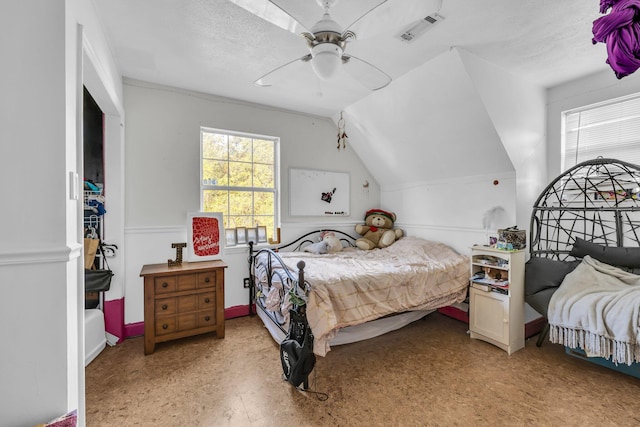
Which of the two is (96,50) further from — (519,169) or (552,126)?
(552,126)

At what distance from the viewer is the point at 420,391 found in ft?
6.50

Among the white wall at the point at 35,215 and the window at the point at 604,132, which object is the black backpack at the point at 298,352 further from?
the window at the point at 604,132

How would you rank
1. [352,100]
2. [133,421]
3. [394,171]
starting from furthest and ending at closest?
1. [394,171]
2. [352,100]
3. [133,421]

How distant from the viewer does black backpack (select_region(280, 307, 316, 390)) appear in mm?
1877

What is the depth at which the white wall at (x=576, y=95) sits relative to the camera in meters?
2.56

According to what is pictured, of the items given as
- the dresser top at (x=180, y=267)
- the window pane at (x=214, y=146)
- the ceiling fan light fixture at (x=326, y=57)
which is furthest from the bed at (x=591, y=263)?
the window pane at (x=214, y=146)

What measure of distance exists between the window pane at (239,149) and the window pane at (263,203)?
1.56 ft

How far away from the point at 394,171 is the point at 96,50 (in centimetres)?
340

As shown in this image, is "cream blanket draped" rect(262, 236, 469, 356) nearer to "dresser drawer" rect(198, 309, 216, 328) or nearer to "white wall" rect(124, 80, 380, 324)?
"dresser drawer" rect(198, 309, 216, 328)

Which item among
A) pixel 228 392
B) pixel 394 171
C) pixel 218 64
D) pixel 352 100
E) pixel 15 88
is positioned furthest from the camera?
pixel 394 171

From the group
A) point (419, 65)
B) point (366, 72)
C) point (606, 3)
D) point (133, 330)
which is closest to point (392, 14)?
point (366, 72)

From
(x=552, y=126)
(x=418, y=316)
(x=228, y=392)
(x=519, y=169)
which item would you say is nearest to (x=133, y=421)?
(x=228, y=392)

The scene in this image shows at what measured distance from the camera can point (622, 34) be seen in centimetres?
61

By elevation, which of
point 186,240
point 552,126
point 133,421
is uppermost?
point 552,126
